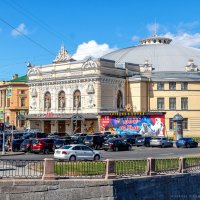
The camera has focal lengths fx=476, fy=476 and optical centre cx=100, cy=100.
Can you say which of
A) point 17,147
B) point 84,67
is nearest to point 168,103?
point 84,67

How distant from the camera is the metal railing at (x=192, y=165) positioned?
87.1 feet

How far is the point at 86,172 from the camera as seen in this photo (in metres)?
22.4

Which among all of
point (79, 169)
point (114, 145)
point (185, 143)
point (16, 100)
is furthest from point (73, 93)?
point (79, 169)

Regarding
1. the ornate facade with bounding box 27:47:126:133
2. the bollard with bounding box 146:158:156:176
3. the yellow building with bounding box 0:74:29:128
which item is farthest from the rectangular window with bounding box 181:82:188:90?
the bollard with bounding box 146:158:156:176

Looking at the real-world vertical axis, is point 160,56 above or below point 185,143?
above

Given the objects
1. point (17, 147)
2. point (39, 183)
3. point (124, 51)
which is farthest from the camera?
point (124, 51)

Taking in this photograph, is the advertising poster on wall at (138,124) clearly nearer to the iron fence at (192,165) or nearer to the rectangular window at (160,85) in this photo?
the rectangular window at (160,85)

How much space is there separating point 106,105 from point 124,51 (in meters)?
22.6

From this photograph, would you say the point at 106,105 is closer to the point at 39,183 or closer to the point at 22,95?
the point at 22,95

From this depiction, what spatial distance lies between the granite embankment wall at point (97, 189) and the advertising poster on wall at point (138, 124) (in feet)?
157

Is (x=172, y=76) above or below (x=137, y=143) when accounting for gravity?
above

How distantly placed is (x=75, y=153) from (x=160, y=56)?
5837 cm

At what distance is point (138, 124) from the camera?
72812mm

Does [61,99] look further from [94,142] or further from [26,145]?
[26,145]
